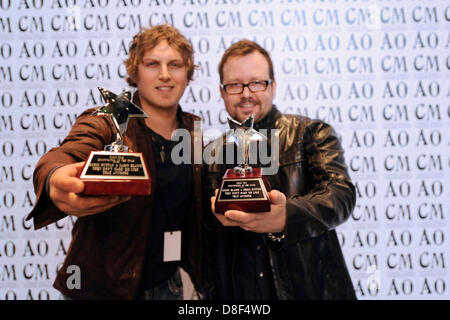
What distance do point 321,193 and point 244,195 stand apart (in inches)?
17.9

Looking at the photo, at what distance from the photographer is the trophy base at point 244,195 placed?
1.38 meters

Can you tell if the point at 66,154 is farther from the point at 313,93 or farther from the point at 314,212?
the point at 313,93

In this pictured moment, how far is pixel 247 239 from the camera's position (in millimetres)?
1834

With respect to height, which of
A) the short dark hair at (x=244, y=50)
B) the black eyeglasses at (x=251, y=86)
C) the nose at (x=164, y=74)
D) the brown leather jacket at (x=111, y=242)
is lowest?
the brown leather jacket at (x=111, y=242)

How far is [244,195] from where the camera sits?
1396mm

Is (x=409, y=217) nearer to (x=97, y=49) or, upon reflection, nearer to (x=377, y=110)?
(x=377, y=110)

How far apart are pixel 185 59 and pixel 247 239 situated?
955 mm

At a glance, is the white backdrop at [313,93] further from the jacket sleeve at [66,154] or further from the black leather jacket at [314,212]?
the jacket sleeve at [66,154]

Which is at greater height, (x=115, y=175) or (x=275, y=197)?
(x=115, y=175)

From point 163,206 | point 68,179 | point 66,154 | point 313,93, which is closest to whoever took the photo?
point 68,179

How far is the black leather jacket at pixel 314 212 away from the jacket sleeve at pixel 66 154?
58 cm

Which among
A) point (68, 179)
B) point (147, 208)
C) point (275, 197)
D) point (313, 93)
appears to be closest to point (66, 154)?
point (68, 179)

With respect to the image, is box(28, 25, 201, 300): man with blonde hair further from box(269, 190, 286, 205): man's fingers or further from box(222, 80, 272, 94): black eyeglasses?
box(269, 190, 286, 205): man's fingers

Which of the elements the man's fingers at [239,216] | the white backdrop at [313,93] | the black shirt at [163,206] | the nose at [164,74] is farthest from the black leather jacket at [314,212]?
the white backdrop at [313,93]
